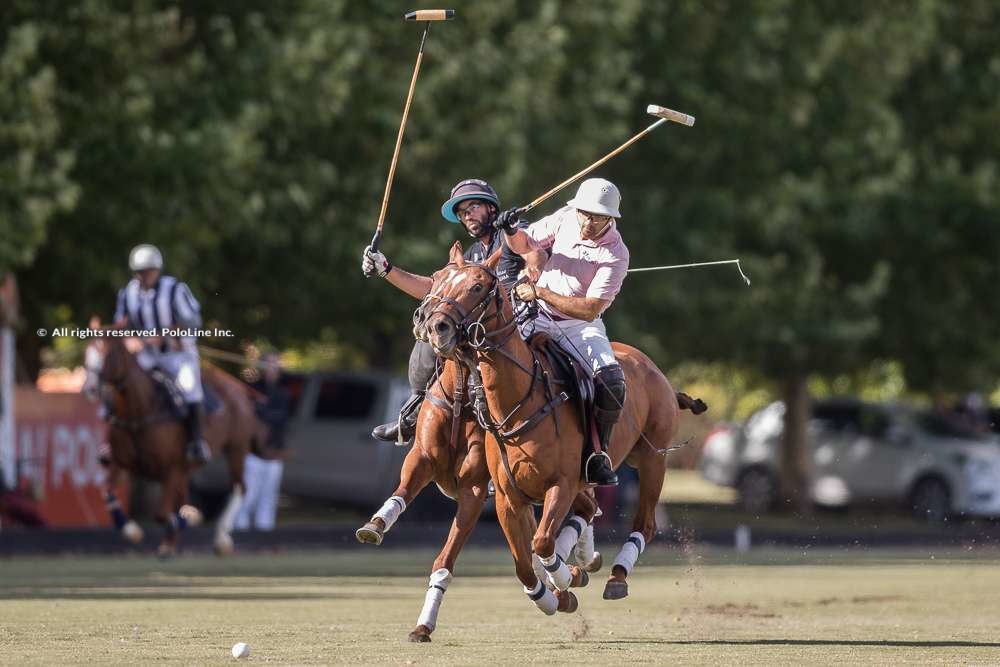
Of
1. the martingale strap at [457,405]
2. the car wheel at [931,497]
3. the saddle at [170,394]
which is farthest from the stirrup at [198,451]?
the car wheel at [931,497]

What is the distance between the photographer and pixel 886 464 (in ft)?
113

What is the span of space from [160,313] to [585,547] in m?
7.94

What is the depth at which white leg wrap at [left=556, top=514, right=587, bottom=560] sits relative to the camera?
12297mm

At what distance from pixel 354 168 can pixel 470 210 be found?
1569cm

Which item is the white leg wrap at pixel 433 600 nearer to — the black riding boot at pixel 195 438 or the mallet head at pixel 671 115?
the mallet head at pixel 671 115

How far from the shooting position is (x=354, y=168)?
2828cm

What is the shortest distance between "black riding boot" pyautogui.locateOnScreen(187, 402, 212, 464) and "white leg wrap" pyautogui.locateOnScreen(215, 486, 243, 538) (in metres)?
1.79

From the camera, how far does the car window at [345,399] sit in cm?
2869

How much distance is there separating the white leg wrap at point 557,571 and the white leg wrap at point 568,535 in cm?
7

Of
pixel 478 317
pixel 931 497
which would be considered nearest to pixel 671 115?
pixel 478 317

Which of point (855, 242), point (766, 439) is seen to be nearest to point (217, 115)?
point (855, 242)

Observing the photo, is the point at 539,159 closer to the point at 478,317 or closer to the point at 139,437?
the point at 139,437

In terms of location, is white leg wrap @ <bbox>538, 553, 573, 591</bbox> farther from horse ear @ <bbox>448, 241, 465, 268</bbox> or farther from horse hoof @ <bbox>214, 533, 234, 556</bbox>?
horse hoof @ <bbox>214, 533, 234, 556</bbox>

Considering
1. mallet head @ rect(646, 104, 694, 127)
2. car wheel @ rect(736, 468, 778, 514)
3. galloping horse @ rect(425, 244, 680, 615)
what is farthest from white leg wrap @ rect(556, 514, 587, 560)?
car wheel @ rect(736, 468, 778, 514)
